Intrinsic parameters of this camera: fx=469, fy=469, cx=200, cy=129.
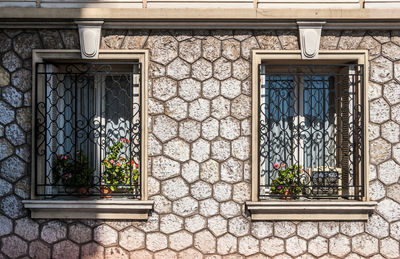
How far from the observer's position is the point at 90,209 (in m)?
6.05

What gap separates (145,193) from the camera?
6117 millimetres

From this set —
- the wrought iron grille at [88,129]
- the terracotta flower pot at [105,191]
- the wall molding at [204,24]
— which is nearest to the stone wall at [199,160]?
the wall molding at [204,24]

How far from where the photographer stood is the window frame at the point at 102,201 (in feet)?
19.8

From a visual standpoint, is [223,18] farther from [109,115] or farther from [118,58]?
[109,115]

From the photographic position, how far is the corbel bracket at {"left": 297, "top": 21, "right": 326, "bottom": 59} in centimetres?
612

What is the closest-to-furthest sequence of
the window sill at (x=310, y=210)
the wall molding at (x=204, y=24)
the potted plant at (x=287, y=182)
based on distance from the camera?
1. the window sill at (x=310, y=210)
2. the wall molding at (x=204, y=24)
3. the potted plant at (x=287, y=182)

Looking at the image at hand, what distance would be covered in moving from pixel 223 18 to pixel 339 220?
3030 mm

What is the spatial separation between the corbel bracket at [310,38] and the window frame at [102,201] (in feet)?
6.71

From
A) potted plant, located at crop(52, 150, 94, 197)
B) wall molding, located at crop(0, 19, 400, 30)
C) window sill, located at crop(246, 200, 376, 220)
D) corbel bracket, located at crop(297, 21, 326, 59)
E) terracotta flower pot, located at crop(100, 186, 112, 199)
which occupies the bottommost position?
window sill, located at crop(246, 200, 376, 220)

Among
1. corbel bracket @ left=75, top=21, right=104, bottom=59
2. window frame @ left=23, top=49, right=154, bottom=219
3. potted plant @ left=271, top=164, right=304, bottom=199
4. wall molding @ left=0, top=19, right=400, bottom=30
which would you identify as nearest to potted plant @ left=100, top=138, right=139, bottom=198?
window frame @ left=23, top=49, right=154, bottom=219

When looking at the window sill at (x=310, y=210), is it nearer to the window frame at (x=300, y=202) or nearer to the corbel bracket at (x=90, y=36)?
the window frame at (x=300, y=202)

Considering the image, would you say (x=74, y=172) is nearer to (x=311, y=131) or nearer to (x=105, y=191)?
(x=105, y=191)

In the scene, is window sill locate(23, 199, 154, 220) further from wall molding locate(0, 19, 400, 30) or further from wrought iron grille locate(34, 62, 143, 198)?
wall molding locate(0, 19, 400, 30)

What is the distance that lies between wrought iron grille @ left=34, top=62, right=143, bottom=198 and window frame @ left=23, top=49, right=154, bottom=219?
77mm
